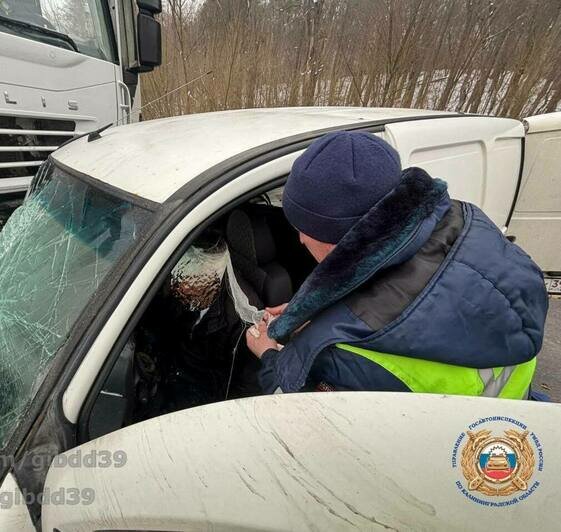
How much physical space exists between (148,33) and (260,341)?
337 centimetres

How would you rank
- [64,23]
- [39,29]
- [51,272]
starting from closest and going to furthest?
[51,272] < [39,29] < [64,23]

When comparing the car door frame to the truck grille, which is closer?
the car door frame

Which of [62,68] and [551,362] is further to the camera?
[62,68]

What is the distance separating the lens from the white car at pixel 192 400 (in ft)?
2.76

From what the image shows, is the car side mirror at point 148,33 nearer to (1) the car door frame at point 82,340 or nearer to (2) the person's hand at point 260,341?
(1) the car door frame at point 82,340

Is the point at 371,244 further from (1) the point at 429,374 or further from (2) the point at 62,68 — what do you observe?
(2) the point at 62,68

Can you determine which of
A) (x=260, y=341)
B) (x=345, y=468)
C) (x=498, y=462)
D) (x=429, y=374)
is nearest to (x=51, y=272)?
(x=260, y=341)

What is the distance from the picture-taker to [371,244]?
948 millimetres

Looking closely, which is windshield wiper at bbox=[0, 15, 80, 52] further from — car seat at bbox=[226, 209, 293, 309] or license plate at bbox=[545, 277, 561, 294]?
license plate at bbox=[545, 277, 561, 294]

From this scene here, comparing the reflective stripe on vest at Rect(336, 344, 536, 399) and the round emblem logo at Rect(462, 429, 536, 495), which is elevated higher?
the reflective stripe on vest at Rect(336, 344, 536, 399)

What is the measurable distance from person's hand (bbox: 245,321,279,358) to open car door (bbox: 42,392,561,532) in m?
0.38

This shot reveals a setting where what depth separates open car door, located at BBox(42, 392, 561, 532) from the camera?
0.82 meters

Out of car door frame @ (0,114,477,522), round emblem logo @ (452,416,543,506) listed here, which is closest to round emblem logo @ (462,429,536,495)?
round emblem logo @ (452,416,543,506)

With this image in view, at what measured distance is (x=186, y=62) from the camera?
23.7 ft
